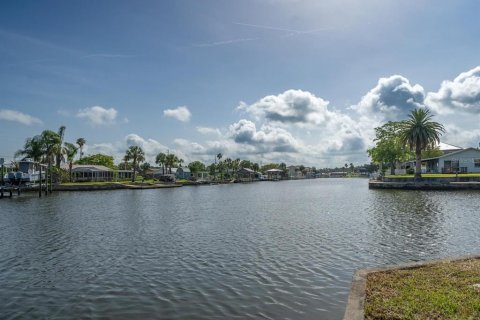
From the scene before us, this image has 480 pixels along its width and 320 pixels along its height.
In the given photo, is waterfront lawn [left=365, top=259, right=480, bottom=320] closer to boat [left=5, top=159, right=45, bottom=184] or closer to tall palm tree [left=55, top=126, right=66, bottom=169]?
boat [left=5, top=159, right=45, bottom=184]

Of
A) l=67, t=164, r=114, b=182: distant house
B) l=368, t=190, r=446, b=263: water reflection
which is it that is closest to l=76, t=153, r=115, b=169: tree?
l=67, t=164, r=114, b=182: distant house

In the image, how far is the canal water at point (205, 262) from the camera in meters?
10.5

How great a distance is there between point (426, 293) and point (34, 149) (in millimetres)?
96698

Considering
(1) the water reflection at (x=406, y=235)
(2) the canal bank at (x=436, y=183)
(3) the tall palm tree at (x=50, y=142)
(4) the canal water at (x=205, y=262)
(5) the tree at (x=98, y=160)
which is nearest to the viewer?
(4) the canal water at (x=205, y=262)

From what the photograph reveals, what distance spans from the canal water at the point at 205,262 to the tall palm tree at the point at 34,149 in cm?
6674

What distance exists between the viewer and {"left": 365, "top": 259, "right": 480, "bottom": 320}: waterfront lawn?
734 cm

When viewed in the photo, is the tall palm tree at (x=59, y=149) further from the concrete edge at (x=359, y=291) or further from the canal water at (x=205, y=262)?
the concrete edge at (x=359, y=291)

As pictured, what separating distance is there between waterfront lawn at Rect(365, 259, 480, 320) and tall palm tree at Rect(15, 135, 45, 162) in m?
94.5

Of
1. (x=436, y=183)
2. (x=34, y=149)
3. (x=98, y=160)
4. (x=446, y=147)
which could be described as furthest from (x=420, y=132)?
(x=98, y=160)

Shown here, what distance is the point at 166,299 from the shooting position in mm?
11109

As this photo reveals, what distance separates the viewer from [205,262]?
15.5 meters

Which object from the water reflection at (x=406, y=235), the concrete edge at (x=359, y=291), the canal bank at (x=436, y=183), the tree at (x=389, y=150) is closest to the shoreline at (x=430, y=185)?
the canal bank at (x=436, y=183)

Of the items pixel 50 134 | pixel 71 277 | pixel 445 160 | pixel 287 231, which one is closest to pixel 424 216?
pixel 287 231

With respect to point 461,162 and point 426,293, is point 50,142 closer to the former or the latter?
point 426,293
